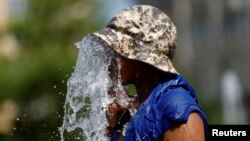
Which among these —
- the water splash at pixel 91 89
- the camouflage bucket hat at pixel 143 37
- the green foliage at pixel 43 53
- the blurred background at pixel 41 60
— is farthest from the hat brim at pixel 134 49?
the green foliage at pixel 43 53

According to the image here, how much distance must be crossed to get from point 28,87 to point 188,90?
18543 millimetres

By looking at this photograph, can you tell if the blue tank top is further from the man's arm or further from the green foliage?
the green foliage

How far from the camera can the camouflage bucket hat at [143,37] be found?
16.8 ft

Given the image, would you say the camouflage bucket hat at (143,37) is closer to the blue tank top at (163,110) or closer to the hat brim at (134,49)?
the hat brim at (134,49)

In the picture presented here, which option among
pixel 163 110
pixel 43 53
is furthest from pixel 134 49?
pixel 43 53

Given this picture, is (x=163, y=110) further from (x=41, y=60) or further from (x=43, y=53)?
(x=43, y=53)

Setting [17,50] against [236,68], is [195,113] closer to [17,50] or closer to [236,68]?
[17,50]

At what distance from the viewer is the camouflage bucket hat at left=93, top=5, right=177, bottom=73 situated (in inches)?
202

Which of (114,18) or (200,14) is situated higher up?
(200,14)

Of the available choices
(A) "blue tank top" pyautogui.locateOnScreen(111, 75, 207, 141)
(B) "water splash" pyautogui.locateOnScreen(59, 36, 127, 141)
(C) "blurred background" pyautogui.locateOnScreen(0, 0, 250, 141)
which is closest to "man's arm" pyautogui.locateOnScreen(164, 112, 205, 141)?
(A) "blue tank top" pyautogui.locateOnScreen(111, 75, 207, 141)

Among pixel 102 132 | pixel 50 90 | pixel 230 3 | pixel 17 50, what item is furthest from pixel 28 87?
pixel 230 3

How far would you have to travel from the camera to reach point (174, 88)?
507 centimetres

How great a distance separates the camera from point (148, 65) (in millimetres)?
5172

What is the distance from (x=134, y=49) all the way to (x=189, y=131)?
1.70ft
